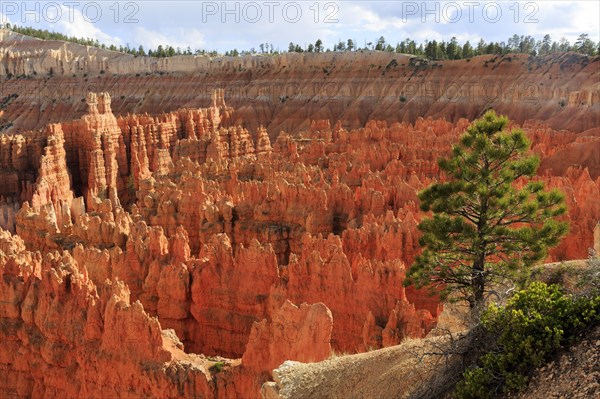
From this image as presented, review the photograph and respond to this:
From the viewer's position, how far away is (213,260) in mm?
17500

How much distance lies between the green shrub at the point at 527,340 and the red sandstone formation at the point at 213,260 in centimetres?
552

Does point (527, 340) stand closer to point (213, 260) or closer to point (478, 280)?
point (478, 280)

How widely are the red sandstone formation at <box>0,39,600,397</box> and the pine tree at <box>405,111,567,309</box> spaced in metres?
1.88

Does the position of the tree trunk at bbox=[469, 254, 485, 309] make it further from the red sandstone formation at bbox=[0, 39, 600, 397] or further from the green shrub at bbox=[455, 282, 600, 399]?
the green shrub at bbox=[455, 282, 600, 399]

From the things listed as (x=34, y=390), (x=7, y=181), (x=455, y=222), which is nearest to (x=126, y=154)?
(x=7, y=181)

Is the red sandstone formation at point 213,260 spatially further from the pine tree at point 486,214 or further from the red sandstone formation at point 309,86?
the red sandstone formation at point 309,86

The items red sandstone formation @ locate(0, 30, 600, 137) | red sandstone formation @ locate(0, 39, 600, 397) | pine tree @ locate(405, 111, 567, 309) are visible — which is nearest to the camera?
pine tree @ locate(405, 111, 567, 309)

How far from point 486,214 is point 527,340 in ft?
19.0

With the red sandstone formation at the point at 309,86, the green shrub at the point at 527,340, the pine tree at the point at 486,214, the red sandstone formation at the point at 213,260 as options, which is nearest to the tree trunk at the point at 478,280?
the pine tree at the point at 486,214

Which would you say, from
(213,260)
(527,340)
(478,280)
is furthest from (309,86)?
(527,340)

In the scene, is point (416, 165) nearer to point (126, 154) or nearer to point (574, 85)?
point (126, 154)

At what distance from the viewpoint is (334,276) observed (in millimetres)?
15867

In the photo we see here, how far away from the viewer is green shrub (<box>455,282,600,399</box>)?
6637 mm

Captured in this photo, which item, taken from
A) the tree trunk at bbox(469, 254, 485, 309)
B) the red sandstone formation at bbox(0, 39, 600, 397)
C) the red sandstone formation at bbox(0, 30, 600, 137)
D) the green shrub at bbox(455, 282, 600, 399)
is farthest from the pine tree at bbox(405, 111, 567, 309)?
the red sandstone formation at bbox(0, 30, 600, 137)
